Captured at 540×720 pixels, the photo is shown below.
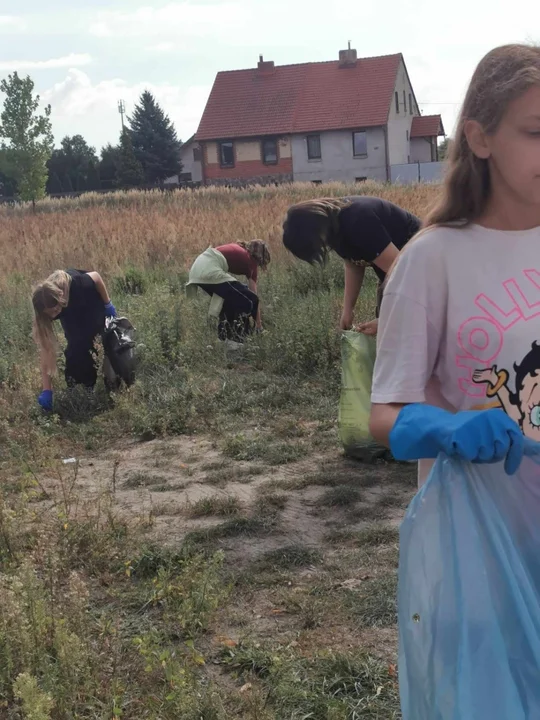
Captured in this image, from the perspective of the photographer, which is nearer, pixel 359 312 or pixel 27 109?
pixel 359 312

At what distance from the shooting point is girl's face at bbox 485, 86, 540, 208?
1475 mm

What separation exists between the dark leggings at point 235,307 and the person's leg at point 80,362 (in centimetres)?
143

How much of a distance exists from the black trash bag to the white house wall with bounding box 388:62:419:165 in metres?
39.3

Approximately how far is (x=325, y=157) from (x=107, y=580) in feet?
142

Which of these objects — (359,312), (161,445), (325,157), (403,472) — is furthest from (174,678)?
(325,157)

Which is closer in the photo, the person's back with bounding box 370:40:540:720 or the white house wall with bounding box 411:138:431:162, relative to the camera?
the person's back with bounding box 370:40:540:720

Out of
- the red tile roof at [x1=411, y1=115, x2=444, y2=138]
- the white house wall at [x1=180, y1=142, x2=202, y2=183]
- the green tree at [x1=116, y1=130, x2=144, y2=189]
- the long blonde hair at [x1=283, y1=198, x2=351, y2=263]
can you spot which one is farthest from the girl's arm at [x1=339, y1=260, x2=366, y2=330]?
the white house wall at [x1=180, y1=142, x2=202, y2=183]

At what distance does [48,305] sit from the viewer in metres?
5.96

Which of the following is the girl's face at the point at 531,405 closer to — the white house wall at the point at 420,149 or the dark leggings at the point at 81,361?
the dark leggings at the point at 81,361

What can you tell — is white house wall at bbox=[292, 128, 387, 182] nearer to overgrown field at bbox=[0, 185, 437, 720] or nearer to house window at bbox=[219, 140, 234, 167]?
house window at bbox=[219, 140, 234, 167]

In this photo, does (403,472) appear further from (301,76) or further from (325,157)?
(301,76)

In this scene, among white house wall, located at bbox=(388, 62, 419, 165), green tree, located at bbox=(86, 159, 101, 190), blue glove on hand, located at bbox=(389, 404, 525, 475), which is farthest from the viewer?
green tree, located at bbox=(86, 159, 101, 190)

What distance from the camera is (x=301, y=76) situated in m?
46.6

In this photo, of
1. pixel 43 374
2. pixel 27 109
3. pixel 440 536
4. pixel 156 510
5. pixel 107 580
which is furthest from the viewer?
pixel 27 109
